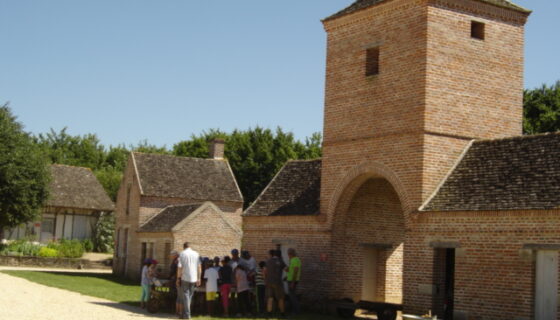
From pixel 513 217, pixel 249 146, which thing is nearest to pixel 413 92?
pixel 513 217

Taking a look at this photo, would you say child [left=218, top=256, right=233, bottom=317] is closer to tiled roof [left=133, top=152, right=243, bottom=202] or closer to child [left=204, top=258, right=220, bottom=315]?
child [left=204, top=258, right=220, bottom=315]

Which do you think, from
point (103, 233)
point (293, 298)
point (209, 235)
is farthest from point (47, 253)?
point (293, 298)

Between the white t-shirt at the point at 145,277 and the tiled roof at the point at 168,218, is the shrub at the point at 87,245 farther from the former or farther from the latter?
the white t-shirt at the point at 145,277

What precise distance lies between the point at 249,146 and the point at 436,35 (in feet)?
123

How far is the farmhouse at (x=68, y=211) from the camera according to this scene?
4959cm

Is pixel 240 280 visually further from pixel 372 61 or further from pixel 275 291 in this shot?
pixel 372 61

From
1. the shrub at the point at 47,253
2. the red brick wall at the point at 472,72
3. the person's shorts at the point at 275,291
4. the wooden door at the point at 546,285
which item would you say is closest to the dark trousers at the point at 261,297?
the person's shorts at the point at 275,291

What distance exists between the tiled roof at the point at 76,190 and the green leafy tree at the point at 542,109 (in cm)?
2877

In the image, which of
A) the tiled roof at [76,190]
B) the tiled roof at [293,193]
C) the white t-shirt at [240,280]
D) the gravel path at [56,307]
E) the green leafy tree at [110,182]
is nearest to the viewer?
the gravel path at [56,307]

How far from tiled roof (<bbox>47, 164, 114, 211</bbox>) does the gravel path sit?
82.1ft

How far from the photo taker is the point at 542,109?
38.2 metres

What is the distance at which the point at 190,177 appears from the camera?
42.3m

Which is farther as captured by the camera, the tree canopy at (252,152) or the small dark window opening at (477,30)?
the tree canopy at (252,152)

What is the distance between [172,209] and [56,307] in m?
19.4
